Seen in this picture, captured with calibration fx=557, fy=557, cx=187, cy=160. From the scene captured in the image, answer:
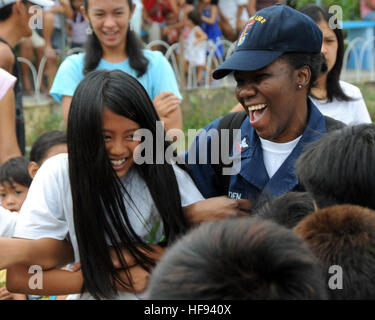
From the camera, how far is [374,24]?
850cm

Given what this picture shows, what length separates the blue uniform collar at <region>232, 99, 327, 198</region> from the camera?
195 cm

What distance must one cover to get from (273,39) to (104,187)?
0.78 m

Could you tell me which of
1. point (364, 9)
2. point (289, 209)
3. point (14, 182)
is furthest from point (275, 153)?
point (364, 9)

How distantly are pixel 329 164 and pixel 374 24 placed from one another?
7834 mm

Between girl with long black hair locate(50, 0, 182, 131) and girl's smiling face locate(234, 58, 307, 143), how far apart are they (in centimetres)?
109

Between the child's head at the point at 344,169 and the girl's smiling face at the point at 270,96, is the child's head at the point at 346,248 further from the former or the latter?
the girl's smiling face at the point at 270,96

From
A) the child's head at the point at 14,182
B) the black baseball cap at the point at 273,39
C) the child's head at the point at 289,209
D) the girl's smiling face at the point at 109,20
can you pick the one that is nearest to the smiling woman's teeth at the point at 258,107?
the black baseball cap at the point at 273,39

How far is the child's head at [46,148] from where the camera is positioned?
3.00 m

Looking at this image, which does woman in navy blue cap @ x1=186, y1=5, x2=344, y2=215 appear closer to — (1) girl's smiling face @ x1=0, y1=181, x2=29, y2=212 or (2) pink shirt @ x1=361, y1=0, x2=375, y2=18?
(1) girl's smiling face @ x1=0, y1=181, x2=29, y2=212

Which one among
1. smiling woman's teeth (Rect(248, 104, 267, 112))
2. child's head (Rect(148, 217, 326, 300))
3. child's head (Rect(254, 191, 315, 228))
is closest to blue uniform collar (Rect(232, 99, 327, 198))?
smiling woman's teeth (Rect(248, 104, 267, 112))

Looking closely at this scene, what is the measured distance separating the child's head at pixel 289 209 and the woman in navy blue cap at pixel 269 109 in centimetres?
32

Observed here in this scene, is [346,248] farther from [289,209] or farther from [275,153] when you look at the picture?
[275,153]

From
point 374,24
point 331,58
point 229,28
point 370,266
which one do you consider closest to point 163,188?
point 370,266

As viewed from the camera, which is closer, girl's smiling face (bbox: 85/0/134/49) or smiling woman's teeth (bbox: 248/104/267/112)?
smiling woman's teeth (bbox: 248/104/267/112)
